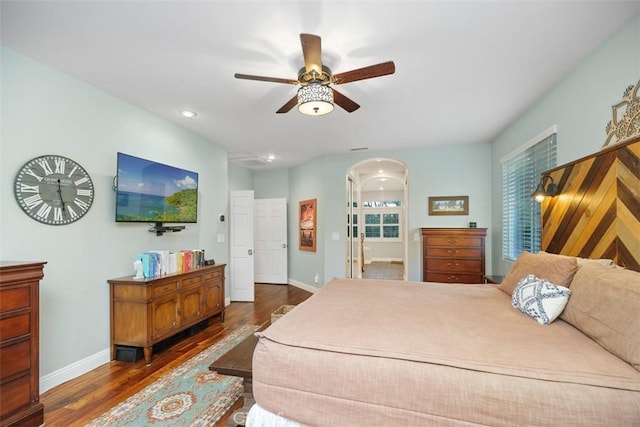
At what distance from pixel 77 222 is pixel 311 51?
8.29 ft

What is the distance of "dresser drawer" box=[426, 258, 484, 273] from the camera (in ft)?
13.2

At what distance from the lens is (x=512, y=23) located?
1.83 meters

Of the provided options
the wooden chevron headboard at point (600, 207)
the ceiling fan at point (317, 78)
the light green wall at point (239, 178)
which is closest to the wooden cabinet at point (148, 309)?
the ceiling fan at point (317, 78)

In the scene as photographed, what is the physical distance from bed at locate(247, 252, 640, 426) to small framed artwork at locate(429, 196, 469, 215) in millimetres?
3073

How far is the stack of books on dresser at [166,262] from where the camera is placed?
2965 mm

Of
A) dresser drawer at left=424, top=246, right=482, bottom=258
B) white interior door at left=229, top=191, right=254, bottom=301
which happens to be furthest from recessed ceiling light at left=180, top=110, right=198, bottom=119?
dresser drawer at left=424, top=246, right=482, bottom=258

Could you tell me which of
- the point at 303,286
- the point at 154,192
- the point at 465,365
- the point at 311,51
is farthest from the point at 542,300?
the point at 303,286

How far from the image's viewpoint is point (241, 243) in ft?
16.6

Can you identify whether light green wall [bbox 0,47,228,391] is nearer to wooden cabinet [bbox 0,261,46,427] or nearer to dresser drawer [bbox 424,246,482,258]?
wooden cabinet [bbox 0,261,46,427]

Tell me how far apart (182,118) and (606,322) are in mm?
4069

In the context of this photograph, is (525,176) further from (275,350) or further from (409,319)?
(275,350)

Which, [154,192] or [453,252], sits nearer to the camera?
[154,192]

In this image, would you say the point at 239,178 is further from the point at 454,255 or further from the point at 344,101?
the point at 454,255

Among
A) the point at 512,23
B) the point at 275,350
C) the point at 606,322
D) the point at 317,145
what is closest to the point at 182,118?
the point at 317,145
